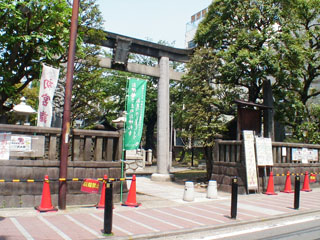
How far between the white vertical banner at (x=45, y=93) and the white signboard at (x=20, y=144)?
1.09m

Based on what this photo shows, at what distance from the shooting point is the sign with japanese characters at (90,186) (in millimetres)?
9430

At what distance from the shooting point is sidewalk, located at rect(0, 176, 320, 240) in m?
7.18

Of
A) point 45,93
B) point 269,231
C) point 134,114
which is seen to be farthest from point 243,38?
point 269,231

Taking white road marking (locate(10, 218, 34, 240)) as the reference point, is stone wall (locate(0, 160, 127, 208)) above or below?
above

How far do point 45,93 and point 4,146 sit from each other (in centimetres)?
236

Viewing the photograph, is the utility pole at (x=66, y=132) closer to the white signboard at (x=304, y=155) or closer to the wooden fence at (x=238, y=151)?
the wooden fence at (x=238, y=151)

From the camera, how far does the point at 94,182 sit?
372 inches

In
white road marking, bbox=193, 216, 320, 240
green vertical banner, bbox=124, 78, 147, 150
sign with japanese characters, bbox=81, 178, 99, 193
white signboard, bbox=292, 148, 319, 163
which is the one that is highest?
green vertical banner, bbox=124, 78, 147, 150

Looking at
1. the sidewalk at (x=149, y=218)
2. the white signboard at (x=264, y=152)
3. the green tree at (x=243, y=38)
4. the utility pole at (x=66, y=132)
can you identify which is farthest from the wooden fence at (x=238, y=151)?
the utility pole at (x=66, y=132)

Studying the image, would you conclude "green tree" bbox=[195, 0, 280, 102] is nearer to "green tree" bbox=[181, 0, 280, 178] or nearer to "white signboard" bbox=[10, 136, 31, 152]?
"green tree" bbox=[181, 0, 280, 178]

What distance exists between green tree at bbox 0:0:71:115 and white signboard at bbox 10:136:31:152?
74.4 inches

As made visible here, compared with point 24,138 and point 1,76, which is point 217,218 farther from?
point 1,76

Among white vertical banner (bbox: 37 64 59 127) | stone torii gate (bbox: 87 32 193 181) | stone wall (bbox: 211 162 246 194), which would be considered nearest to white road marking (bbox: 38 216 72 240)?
white vertical banner (bbox: 37 64 59 127)

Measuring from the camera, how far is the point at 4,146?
30.6ft
